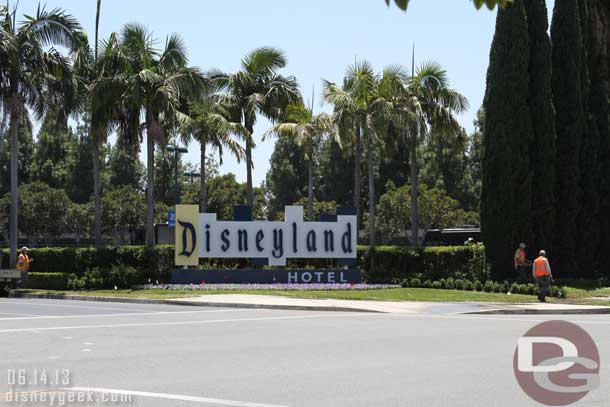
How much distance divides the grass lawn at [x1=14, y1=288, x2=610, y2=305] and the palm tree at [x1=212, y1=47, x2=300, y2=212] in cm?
1038

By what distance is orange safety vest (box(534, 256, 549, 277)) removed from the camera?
89.4 feet

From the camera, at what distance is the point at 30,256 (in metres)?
35.2

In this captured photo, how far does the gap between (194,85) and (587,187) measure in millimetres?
18639

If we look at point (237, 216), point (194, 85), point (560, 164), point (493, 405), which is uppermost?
point (194, 85)

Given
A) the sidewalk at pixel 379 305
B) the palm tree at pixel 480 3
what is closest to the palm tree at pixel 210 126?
the sidewalk at pixel 379 305

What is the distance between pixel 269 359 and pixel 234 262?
22.5 meters

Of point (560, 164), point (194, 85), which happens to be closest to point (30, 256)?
point (194, 85)

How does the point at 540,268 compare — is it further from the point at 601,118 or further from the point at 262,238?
the point at 601,118

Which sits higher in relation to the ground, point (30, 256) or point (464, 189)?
point (464, 189)

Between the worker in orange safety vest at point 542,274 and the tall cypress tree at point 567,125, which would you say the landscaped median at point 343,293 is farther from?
the tall cypress tree at point 567,125

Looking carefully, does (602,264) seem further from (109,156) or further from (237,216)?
(109,156)

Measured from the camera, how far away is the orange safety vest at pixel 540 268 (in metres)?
27.2

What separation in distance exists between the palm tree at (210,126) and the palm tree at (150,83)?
4.67ft
